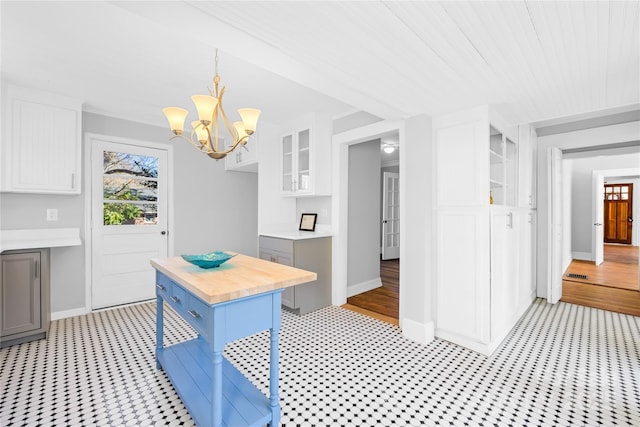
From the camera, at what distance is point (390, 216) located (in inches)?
273

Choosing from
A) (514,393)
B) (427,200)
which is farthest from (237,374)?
(427,200)

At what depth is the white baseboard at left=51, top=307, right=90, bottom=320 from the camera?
3.22 m

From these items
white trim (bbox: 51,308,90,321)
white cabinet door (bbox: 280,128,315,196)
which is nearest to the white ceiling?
white cabinet door (bbox: 280,128,315,196)

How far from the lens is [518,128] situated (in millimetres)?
3277

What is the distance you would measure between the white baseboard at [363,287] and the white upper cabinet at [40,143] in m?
3.40

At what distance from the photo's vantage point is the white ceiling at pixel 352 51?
A: 137 centimetres

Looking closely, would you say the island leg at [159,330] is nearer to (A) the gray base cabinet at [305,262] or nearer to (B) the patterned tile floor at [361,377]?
(B) the patterned tile floor at [361,377]

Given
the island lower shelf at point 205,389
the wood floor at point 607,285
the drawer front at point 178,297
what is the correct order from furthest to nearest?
the wood floor at point 607,285 < the drawer front at point 178,297 < the island lower shelf at point 205,389

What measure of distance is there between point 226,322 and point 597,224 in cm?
829

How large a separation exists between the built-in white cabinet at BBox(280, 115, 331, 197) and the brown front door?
1061 cm

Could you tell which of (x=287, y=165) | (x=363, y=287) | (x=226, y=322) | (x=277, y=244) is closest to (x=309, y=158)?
(x=287, y=165)

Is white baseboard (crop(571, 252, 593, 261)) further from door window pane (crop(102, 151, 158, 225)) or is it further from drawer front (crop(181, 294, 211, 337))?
door window pane (crop(102, 151, 158, 225))

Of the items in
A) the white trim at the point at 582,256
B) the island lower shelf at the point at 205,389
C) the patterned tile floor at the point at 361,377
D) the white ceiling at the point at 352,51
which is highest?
the white ceiling at the point at 352,51

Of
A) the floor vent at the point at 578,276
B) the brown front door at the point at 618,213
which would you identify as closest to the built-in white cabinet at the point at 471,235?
the floor vent at the point at 578,276
